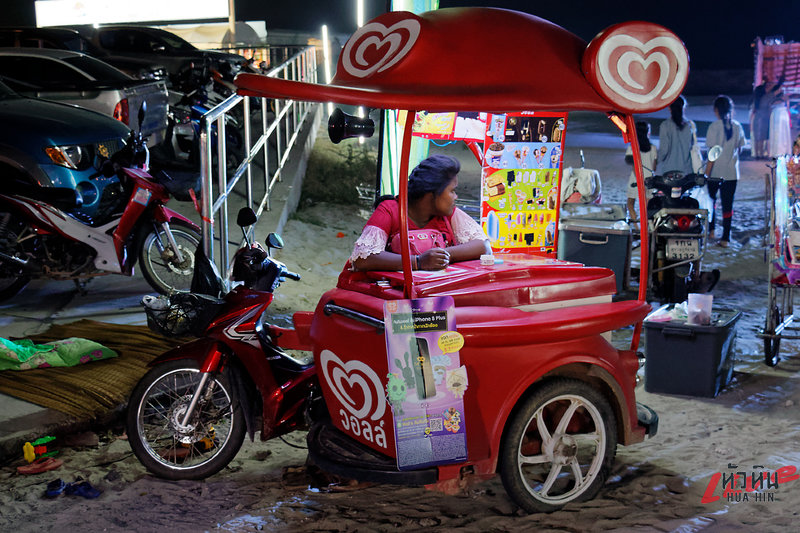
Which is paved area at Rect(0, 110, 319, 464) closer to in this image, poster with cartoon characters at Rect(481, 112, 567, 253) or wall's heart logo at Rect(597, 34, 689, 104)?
poster with cartoon characters at Rect(481, 112, 567, 253)

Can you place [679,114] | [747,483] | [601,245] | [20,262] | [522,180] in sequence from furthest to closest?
1. [679,114]
2. [601,245]
3. [522,180]
4. [20,262]
5. [747,483]

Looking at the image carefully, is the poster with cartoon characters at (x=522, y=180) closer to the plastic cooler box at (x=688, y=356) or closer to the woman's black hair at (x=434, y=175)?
the plastic cooler box at (x=688, y=356)

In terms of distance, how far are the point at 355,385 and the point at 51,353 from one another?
2.57m

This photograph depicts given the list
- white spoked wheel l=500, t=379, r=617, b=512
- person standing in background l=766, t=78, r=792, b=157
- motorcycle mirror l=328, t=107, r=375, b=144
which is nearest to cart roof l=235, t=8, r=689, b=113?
motorcycle mirror l=328, t=107, r=375, b=144

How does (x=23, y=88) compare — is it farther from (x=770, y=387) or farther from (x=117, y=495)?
(x=770, y=387)

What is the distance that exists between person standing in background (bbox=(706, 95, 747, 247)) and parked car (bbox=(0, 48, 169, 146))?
676 cm

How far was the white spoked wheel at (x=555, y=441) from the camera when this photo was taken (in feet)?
12.6

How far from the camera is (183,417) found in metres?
4.23

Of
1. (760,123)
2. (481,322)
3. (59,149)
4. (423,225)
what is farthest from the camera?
(760,123)

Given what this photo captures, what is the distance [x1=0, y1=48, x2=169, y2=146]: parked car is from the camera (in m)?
9.88

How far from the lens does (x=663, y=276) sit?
7980mm

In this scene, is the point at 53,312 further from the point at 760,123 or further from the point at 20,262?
the point at 760,123

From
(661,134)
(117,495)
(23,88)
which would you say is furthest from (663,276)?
(23,88)

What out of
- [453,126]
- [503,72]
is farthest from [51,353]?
[453,126]
